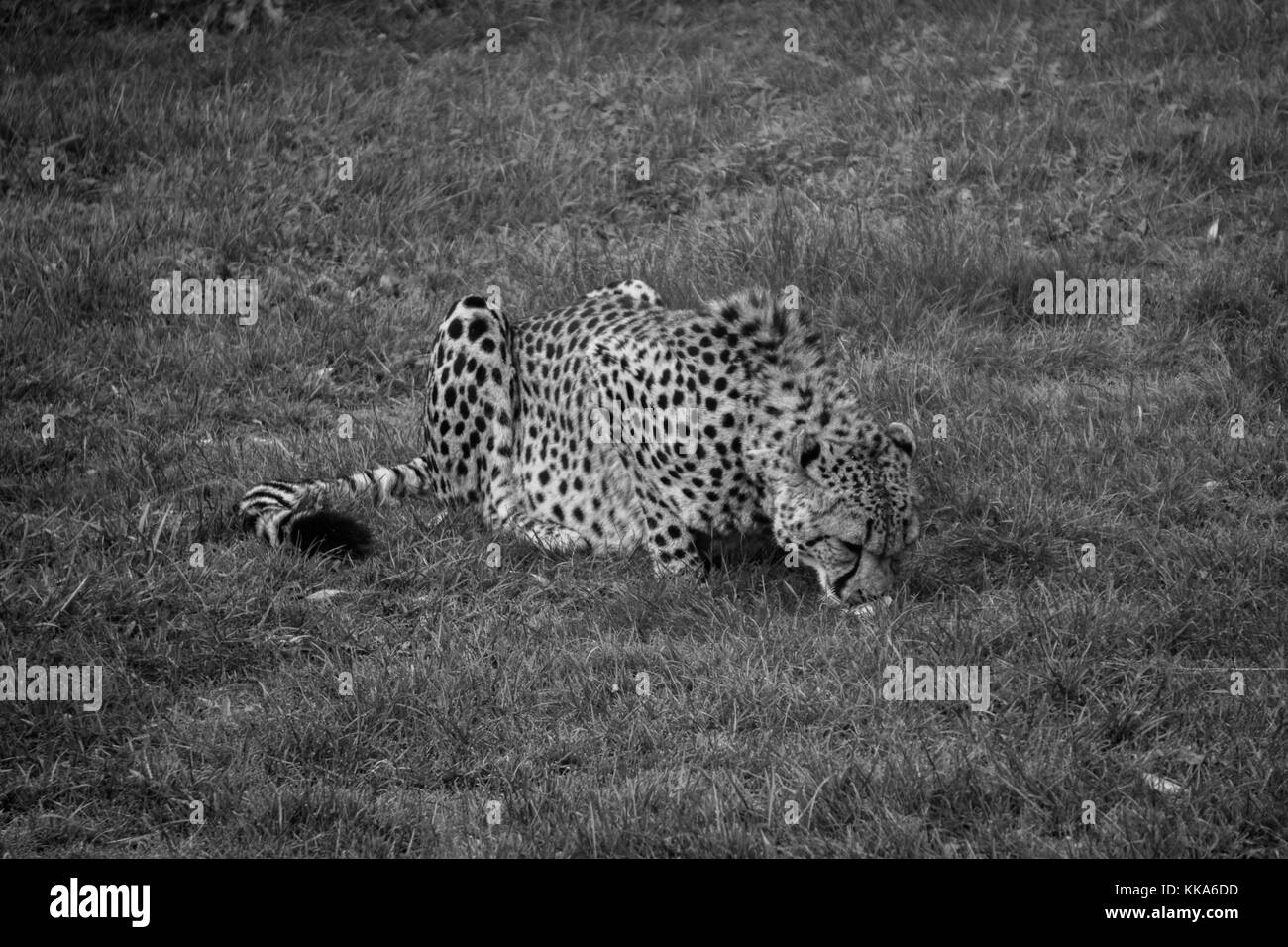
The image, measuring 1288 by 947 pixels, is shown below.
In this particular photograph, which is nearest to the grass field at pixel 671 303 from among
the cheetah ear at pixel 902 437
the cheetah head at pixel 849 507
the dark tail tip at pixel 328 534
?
the dark tail tip at pixel 328 534

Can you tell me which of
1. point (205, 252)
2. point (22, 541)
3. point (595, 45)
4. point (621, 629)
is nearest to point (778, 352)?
point (621, 629)

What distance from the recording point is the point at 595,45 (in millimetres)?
10977

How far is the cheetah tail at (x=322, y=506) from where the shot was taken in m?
6.08

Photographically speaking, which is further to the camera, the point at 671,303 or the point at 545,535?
the point at 671,303

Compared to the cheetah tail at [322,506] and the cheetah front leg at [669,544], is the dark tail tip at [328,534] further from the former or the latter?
the cheetah front leg at [669,544]

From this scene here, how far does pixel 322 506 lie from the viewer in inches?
260

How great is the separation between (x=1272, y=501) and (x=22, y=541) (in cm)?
538

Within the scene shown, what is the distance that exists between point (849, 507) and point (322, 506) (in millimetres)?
2442

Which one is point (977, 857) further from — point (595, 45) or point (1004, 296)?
point (595, 45)

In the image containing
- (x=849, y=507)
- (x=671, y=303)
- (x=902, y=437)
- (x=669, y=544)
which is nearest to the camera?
(x=849, y=507)

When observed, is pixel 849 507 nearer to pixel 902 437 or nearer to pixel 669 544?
pixel 902 437

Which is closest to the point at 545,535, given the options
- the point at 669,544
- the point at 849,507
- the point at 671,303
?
the point at 669,544
